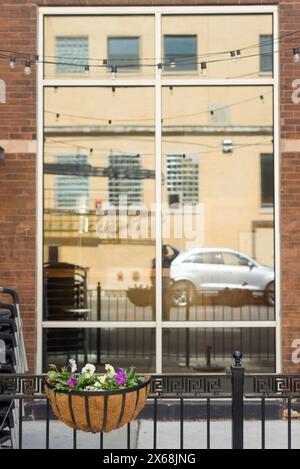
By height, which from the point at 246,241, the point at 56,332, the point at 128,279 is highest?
the point at 246,241

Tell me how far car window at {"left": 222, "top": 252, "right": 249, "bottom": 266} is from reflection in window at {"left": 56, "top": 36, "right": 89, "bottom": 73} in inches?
110

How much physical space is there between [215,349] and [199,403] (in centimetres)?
117

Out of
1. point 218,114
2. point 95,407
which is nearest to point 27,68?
point 218,114

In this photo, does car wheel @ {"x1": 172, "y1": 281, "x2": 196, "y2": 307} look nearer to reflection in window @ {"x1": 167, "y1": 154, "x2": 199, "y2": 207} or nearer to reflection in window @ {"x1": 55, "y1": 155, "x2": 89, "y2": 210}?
reflection in window @ {"x1": 167, "y1": 154, "x2": 199, "y2": 207}

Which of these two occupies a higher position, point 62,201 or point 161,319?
point 62,201

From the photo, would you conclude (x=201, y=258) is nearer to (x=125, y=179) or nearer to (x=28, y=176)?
(x=125, y=179)

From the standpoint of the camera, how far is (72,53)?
6.76 meters

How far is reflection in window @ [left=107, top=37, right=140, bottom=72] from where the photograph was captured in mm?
6672

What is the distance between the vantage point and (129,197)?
7312 millimetres
